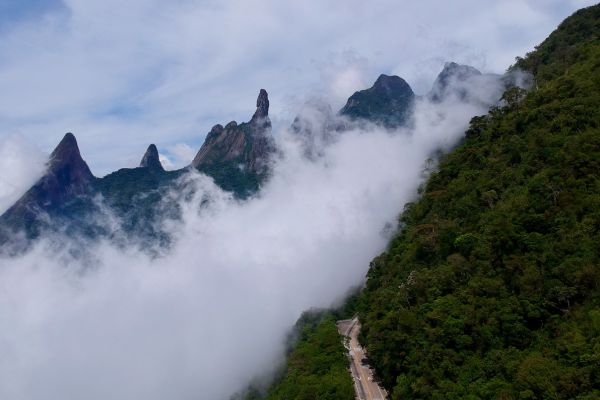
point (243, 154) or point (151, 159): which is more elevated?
point (151, 159)

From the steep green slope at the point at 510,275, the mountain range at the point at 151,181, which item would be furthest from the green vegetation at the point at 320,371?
the mountain range at the point at 151,181

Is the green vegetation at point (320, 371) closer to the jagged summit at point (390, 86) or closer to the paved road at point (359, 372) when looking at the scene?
the paved road at point (359, 372)

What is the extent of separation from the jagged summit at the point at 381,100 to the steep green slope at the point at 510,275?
293 ft

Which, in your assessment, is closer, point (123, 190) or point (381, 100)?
point (381, 100)

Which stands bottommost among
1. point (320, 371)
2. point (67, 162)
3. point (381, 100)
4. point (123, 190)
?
point (320, 371)

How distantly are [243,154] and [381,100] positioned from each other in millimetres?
41714

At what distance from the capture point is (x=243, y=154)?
14725cm

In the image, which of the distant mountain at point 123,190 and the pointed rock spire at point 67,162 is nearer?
the distant mountain at point 123,190

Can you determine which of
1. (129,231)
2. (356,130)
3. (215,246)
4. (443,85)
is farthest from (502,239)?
(129,231)

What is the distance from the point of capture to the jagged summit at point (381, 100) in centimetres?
12998

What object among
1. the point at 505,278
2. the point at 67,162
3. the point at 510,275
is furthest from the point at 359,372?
the point at 67,162

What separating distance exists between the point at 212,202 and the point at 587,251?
12401 cm

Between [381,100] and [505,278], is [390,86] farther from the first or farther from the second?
[505,278]

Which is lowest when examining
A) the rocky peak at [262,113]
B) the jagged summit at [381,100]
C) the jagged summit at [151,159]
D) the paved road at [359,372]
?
the paved road at [359,372]
